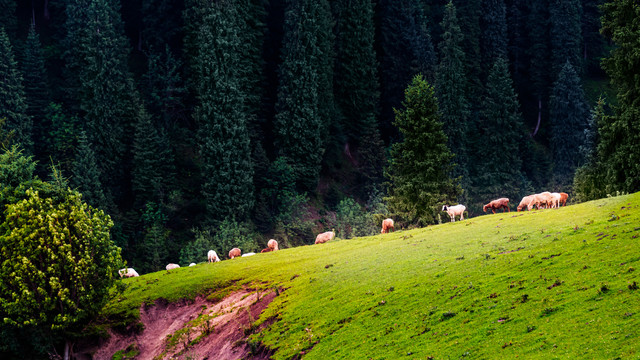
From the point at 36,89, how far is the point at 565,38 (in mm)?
80996

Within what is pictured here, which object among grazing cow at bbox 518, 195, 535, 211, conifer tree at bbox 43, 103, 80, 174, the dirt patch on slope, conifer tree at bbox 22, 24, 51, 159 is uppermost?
conifer tree at bbox 22, 24, 51, 159

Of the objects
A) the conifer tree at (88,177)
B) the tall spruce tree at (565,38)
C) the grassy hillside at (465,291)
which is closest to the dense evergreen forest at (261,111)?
the conifer tree at (88,177)

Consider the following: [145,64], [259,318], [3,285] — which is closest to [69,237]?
[3,285]

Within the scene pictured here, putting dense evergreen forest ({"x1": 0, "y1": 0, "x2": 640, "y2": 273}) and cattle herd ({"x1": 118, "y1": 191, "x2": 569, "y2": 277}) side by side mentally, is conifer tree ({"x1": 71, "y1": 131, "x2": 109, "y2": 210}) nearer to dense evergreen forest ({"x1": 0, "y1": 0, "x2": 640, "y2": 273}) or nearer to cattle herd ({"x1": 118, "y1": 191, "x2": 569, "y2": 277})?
dense evergreen forest ({"x1": 0, "y1": 0, "x2": 640, "y2": 273})

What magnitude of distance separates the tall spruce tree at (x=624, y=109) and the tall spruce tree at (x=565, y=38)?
66411 mm

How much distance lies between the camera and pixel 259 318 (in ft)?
113

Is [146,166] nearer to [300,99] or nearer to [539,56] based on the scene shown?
[300,99]

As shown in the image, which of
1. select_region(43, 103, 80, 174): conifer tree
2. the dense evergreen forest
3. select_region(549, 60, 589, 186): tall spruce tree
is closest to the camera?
the dense evergreen forest

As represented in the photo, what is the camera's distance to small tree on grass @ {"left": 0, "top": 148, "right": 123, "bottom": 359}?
35375mm

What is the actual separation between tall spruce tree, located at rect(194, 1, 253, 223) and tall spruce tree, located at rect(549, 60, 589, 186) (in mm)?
51096

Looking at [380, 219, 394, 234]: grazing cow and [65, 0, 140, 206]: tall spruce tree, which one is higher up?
[65, 0, 140, 206]: tall spruce tree

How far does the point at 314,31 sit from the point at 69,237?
58.5m

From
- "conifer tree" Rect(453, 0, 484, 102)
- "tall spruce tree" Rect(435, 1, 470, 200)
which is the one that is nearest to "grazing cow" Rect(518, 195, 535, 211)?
"tall spruce tree" Rect(435, 1, 470, 200)

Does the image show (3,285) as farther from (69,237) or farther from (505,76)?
(505,76)
